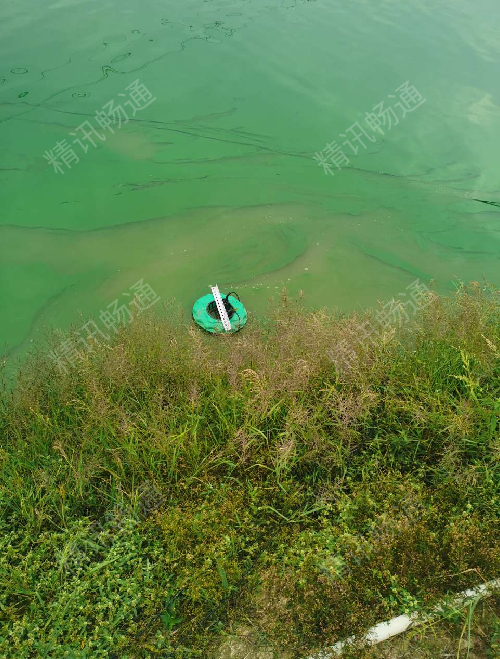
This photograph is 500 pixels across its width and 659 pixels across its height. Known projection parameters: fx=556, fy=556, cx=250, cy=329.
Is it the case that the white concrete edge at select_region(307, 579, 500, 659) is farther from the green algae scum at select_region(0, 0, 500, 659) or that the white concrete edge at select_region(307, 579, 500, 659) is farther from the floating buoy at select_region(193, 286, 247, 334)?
the floating buoy at select_region(193, 286, 247, 334)

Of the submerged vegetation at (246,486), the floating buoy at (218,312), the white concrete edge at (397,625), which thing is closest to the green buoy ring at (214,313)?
the floating buoy at (218,312)

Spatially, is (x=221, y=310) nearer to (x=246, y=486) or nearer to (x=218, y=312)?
(x=218, y=312)

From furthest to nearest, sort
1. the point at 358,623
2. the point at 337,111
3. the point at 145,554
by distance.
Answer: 1. the point at 337,111
2. the point at 145,554
3. the point at 358,623

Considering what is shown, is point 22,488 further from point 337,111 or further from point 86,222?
point 337,111

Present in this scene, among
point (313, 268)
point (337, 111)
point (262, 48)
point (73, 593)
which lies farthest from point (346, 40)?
point (73, 593)

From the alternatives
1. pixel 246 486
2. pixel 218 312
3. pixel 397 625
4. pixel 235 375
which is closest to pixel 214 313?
pixel 218 312

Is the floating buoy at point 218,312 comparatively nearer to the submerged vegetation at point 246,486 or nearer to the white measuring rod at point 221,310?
the white measuring rod at point 221,310
